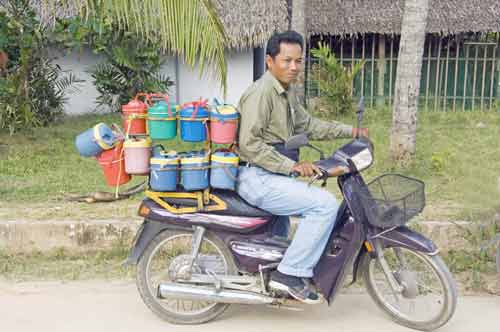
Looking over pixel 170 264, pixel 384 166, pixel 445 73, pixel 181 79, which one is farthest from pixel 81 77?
pixel 170 264

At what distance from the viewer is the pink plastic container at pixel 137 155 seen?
3682 millimetres

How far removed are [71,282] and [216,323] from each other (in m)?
1.28

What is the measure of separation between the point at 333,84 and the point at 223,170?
27.0 feet

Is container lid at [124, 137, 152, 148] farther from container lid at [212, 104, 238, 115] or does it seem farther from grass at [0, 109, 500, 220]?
grass at [0, 109, 500, 220]

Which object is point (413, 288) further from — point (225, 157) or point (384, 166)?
point (384, 166)

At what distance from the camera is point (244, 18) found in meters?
11.7

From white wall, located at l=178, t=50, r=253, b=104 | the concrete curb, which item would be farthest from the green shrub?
the concrete curb

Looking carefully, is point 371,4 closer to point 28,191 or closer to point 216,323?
point 28,191

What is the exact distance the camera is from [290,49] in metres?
3.58

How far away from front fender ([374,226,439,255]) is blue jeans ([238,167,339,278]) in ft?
1.10

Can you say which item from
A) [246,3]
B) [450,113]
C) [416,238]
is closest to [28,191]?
[416,238]

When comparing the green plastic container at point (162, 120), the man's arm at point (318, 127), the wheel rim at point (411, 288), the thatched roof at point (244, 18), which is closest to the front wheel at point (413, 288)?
the wheel rim at point (411, 288)

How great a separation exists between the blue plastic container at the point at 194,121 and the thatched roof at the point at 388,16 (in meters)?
9.50

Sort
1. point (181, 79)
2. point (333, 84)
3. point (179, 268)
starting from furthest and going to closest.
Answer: point (181, 79)
point (333, 84)
point (179, 268)
